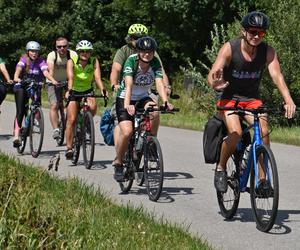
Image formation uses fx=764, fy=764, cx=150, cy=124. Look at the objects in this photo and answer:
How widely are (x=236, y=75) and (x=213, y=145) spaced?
709 mm

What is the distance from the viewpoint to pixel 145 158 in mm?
8438

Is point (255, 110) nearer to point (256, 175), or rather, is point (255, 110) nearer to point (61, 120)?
point (256, 175)

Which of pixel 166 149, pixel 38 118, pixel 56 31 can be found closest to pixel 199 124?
pixel 166 149

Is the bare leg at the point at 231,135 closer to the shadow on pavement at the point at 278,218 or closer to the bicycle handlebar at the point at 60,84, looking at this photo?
the shadow on pavement at the point at 278,218

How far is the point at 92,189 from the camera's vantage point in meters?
7.89

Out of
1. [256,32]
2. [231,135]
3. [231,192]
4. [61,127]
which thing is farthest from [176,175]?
[256,32]

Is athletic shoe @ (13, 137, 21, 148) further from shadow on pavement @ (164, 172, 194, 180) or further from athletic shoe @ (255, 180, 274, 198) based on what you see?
athletic shoe @ (255, 180, 274, 198)

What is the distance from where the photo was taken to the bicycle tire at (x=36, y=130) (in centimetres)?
1194

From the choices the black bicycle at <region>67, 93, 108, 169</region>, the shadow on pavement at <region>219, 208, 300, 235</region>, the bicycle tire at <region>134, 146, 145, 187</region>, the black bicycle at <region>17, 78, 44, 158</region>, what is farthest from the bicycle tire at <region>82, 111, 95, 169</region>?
the shadow on pavement at <region>219, 208, 300, 235</region>

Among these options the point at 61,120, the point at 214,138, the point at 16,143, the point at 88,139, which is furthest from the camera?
the point at 61,120

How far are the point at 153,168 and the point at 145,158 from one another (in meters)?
0.18

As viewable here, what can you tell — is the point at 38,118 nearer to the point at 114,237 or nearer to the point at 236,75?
the point at 236,75

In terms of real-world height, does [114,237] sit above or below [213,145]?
below

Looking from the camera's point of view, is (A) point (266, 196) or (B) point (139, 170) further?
(B) point (139, 170)
